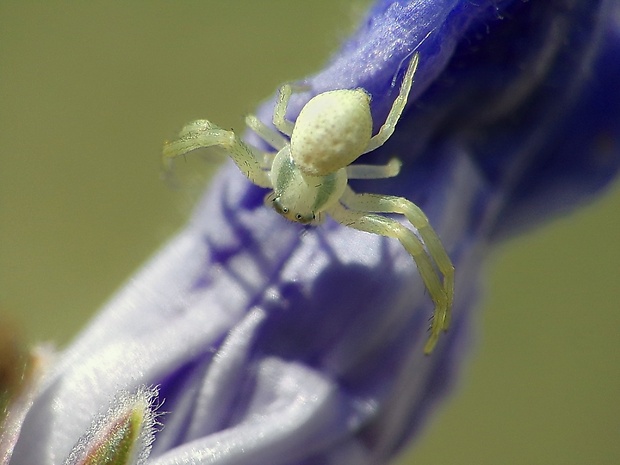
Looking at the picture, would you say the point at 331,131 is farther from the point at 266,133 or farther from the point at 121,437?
the point at 121,437

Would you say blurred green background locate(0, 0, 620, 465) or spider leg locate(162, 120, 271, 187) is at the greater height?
spider leg locate(162, 120, 271, 187)

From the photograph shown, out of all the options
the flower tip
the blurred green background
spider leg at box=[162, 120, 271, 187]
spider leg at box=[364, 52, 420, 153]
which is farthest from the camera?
the blurred green background

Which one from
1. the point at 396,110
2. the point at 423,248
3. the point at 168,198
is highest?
the point at 396,110

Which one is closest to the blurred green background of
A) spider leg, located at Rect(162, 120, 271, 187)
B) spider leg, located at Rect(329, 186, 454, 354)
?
spider leg, located at Rect(162, 120, 271, 187)

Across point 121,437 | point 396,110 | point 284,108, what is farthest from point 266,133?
point 121,437

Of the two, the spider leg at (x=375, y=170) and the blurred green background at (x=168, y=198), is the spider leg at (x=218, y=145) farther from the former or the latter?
the blurred green background at (x=168, y=198)

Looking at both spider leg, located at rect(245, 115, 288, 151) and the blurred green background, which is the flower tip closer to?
spider leg, located at rect(245, 115, 288, 151)

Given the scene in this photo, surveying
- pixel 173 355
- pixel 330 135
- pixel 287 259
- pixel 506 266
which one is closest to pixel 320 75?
pixel 330 135
